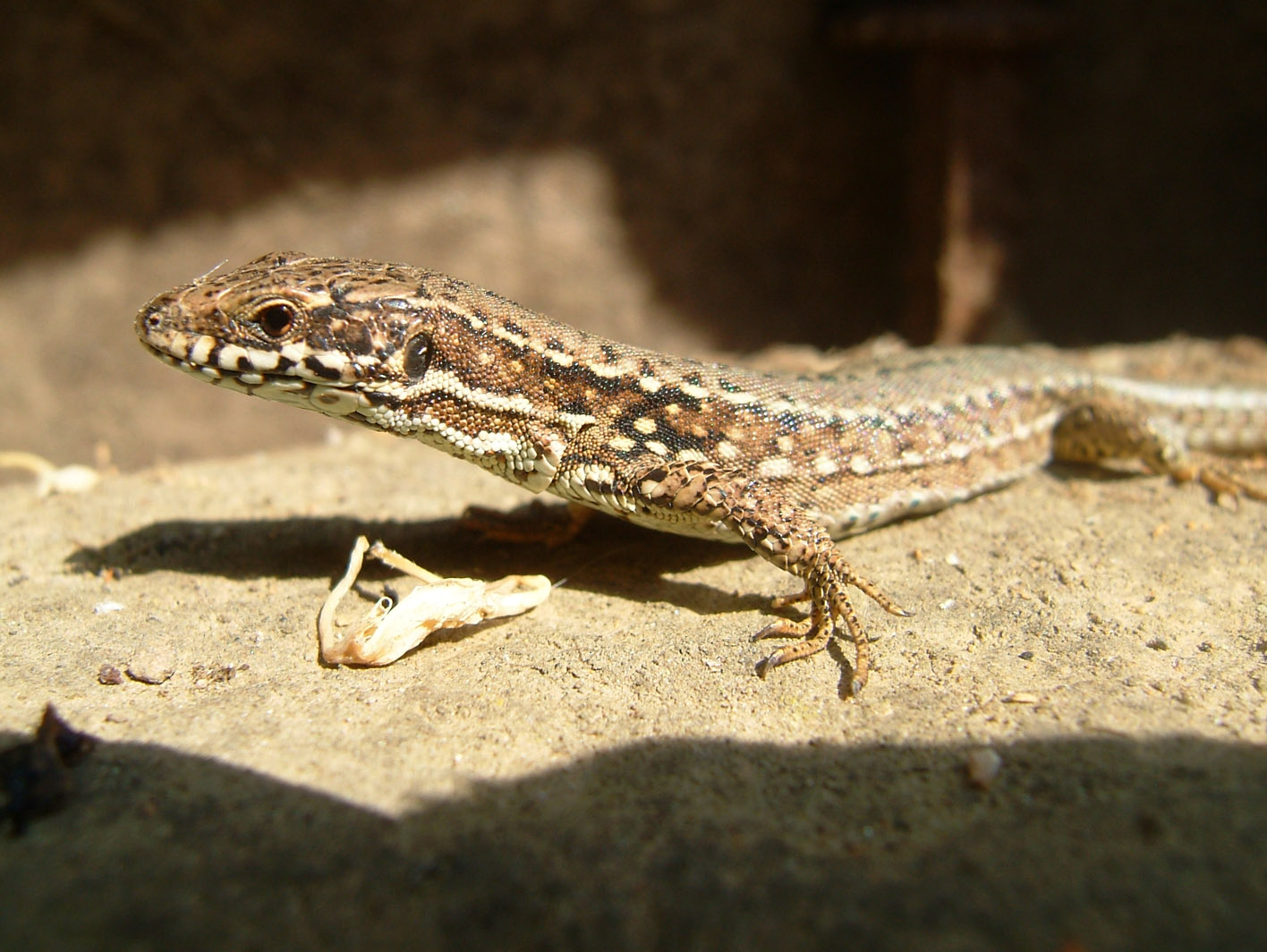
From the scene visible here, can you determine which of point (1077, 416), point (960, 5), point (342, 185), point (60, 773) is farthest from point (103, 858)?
point (960, 5)

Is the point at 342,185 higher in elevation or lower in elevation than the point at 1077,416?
higher

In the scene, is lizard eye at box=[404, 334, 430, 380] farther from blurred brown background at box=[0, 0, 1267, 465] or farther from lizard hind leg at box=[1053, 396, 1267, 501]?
blurred brown background at box=[0, 0, 1267, 465]

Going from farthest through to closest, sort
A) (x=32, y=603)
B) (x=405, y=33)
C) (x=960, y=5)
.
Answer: (x=405, y=33), (x=960, y=5), (x=32, y=603)

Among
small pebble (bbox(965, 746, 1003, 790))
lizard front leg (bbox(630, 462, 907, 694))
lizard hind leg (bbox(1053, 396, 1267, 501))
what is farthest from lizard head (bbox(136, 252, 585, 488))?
lizard hind leg (bbox(1053, 396, 1267, 501))

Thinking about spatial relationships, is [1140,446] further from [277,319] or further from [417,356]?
[277,319]

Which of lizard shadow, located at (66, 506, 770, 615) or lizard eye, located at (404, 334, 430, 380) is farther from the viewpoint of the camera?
lizard shadow, located at (66, 506, 770, 615)

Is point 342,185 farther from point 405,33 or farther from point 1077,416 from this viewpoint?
point 1077,416
